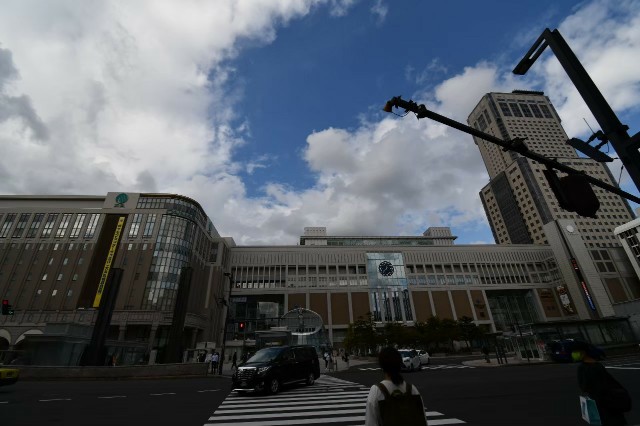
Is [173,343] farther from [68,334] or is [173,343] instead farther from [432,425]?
[432,425]

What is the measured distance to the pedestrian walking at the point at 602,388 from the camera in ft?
12.5

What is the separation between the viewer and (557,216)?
4006 inches

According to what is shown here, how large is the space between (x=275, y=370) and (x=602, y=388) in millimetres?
11541

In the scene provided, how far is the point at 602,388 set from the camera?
3.95 metres

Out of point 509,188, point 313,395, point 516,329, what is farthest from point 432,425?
point 509,188

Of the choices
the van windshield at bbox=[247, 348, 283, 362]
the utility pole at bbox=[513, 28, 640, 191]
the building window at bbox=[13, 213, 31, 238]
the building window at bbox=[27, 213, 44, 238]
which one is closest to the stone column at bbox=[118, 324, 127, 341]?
the building window at bbox=[27, 213, 44, 238]

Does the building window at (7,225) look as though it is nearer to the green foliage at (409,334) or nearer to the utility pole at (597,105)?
the green foliage at (409,334)

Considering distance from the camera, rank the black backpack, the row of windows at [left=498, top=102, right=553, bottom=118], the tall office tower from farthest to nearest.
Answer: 1. the row of windows at [left=498, top=102, right=553, bottom=118]
2. the tall office tower
3. the black backpack

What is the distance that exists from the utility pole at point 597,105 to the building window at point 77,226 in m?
76.9

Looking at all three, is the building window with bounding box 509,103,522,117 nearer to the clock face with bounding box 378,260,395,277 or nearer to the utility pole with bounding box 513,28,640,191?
the clock face with bounding box 378,260,395,277

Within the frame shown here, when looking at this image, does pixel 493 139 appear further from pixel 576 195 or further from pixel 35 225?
pixel 35 225

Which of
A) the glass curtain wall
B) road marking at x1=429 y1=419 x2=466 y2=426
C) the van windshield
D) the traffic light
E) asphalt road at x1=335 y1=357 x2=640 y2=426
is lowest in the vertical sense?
road marking at x1=429 y1=419 x2=466 y2=426

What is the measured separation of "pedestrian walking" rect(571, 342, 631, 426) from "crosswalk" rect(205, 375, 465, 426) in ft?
12.6

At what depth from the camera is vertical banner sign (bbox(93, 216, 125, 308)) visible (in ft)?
179
